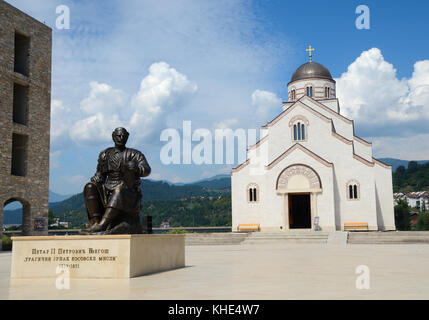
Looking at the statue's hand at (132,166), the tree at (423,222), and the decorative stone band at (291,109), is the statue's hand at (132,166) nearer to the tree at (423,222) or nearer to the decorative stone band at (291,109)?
the decorative stone band at (291,109)

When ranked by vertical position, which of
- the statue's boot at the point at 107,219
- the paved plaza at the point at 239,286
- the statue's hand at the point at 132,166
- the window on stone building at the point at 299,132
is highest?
the window on stone building at the point at 299,132

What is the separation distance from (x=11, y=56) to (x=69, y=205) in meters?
76.6

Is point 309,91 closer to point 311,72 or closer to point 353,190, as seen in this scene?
point 311,72

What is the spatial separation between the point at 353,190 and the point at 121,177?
1008 inches

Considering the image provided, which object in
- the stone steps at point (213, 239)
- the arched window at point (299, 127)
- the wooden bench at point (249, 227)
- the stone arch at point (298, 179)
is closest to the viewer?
the stone steps at point (213, 239)

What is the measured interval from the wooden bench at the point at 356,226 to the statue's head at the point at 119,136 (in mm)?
24850

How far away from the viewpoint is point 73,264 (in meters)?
8.28

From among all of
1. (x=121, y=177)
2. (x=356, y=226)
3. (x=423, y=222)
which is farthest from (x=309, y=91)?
(x=423, y=222)

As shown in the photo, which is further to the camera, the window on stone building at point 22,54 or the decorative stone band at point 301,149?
the decorative stone band at point 301,149

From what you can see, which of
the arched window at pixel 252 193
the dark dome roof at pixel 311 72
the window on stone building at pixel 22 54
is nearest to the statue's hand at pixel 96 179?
the window on stone building at pixel 22 54

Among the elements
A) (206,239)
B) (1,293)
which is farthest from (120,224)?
(206,239)

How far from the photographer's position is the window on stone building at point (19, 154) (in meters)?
25.9

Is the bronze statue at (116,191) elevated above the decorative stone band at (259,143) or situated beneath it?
situated beneath
